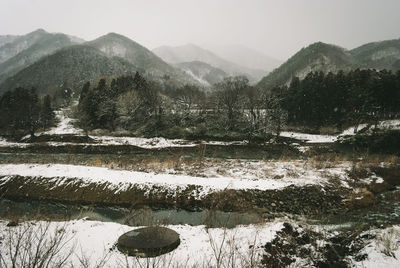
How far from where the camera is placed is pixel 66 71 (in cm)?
15738

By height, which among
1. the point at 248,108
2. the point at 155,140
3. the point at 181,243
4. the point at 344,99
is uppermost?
the point at 344,99

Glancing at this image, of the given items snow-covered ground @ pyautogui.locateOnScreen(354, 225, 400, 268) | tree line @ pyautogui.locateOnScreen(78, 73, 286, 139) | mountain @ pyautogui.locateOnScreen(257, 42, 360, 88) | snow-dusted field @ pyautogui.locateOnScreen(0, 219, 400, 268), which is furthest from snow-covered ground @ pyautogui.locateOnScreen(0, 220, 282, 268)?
mountain @ pyautogui.locateOnScreen(257, 42, 360, 88)

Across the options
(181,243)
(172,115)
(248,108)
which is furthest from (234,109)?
(181,243)

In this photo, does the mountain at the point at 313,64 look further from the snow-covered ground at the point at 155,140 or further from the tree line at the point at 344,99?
the snow-covered ground at the point at 155,140

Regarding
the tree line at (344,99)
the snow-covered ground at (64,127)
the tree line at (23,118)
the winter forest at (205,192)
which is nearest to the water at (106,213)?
the winter forest at (205,192)

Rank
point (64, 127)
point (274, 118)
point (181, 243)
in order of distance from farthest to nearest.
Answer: point (64, 127) → point (274, 118) → point (181, 243)

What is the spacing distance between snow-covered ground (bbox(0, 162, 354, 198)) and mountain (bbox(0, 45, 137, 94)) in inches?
5204

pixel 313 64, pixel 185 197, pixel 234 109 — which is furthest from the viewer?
pixel 313 64

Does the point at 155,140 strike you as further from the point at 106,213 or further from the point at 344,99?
the point at 344,99

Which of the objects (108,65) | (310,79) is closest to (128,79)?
(310,79)

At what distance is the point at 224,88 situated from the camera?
67.9m

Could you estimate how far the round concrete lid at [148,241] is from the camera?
8188 mm

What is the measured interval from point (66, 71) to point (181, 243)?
179267mm

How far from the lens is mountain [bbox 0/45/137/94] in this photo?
147625mm
